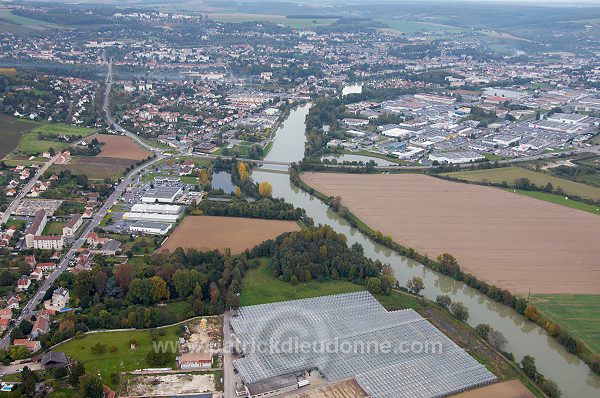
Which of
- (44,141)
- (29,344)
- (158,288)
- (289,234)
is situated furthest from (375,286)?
(44,141)

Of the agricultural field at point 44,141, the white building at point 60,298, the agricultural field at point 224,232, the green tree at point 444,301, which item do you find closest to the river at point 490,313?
the green tree at point 444,301

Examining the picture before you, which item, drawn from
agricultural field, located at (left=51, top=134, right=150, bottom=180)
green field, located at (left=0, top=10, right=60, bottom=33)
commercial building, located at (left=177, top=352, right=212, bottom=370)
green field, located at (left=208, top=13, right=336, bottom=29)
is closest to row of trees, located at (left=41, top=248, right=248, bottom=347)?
commercial building, located at (left=177, top=352, right=212, bottom=370)

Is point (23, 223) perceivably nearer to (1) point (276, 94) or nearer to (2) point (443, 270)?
(2) point (443, 270)

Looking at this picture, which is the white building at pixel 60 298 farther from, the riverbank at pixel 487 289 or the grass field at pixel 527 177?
the grass field at pixel 527 177

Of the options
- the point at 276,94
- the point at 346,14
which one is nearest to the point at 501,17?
the point at 346,14

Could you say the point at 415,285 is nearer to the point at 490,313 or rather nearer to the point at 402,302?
the point at 402,302
